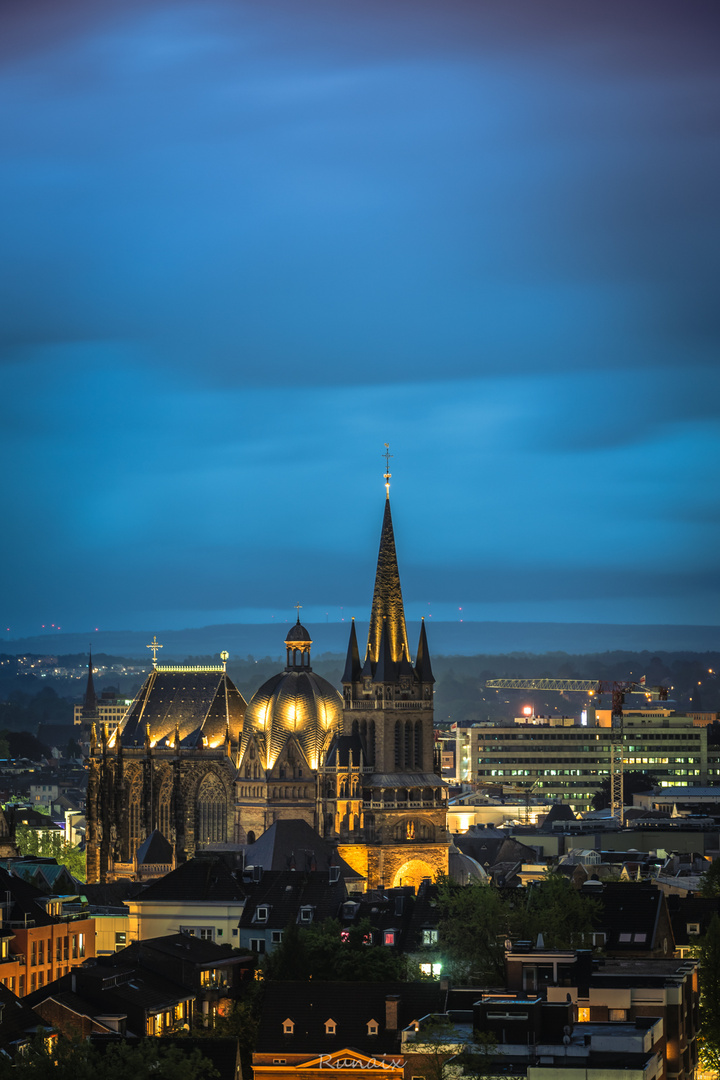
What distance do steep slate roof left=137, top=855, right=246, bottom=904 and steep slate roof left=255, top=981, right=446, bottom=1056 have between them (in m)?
34.8

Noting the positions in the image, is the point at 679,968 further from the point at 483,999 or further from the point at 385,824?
the point at 385,824

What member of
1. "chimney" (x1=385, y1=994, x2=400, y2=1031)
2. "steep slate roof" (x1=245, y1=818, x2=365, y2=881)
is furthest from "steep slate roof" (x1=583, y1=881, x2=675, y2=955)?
"steep slate roof" (x1=245, y1=818, x2=365, y2=881)

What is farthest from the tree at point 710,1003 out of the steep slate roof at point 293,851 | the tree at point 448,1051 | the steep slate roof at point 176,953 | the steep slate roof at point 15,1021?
the steep slate roof at point 293,851

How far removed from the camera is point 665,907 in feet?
411

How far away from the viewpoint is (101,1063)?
285 feet

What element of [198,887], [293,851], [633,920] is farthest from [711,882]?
[633,920]

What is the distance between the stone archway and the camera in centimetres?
19450

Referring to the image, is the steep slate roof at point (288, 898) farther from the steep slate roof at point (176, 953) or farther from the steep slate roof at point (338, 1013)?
the steep slate roof at point (338, 1013)

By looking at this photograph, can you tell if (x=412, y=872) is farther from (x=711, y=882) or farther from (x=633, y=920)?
(x=633, y=920)

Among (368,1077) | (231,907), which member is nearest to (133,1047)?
(368,1077)

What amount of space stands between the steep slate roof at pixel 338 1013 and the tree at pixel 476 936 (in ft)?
25.2

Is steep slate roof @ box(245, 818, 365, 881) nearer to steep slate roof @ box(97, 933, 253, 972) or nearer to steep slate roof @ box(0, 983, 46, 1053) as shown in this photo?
steep slate roof @ box(97, 933, 253, 972)

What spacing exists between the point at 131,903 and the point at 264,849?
3546cm

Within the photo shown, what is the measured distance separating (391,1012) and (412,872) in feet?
307
